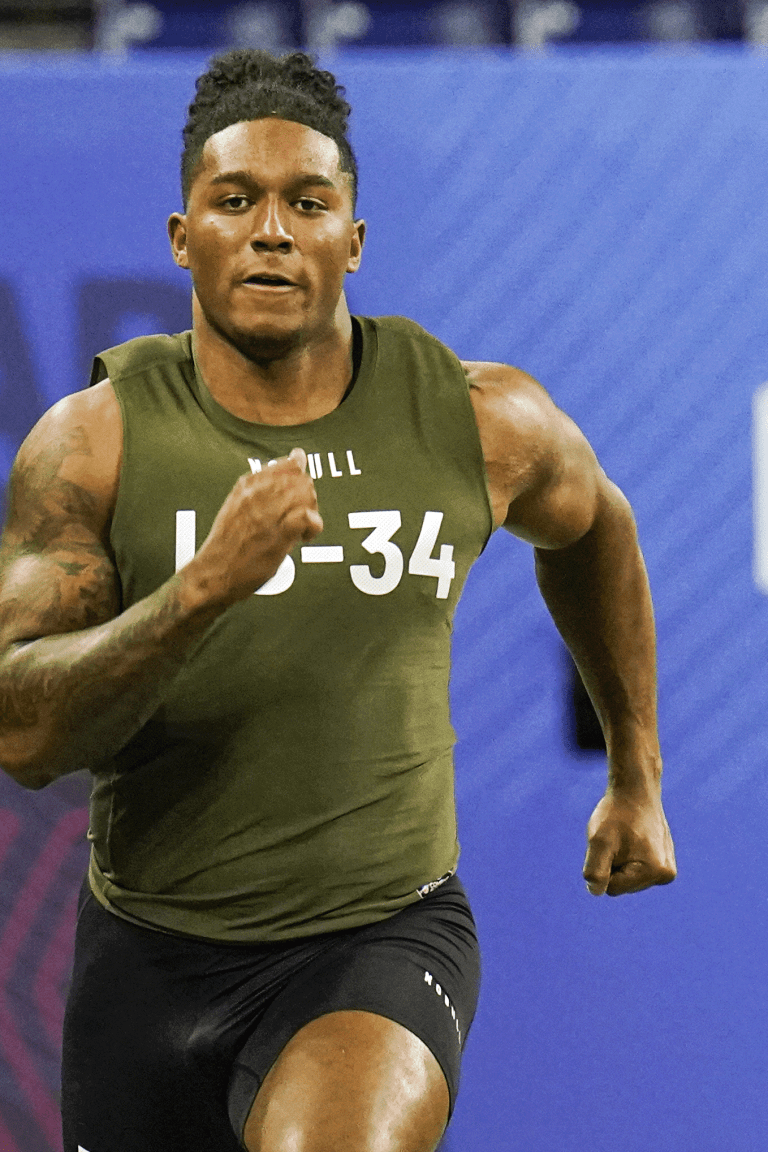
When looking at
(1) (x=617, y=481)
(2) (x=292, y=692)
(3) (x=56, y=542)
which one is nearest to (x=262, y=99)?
(3) (x=56, y=542)

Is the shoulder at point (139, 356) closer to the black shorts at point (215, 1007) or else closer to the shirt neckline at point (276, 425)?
the shirt neckline at point (276, 425)

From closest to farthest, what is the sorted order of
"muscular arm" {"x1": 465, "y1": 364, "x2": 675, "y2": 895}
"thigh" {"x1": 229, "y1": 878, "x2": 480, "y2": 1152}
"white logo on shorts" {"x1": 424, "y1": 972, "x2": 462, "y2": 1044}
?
"thigh" {"x1": 229, "y1": 878, "x2": 480, "y2": 1152}
"white logo on shorts" {"x1": 424, "y1": 972, "x2": 462, "y2": 1044}
"muscular arm" {"x1": 465, "y1": 364, "x2": 675, "y2": 895}

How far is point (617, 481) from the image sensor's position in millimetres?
2482

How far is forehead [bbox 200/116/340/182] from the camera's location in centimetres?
148

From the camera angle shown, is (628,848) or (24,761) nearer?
(24,761)

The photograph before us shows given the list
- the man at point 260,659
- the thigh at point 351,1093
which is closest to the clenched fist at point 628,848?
the man at point 260,659

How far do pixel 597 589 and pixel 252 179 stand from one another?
27.4 inches

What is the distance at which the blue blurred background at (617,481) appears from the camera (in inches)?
95.4

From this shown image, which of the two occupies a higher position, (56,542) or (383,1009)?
(56,542)

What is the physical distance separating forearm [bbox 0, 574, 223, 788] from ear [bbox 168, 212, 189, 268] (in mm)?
466

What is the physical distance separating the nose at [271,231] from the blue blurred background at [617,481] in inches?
39.3

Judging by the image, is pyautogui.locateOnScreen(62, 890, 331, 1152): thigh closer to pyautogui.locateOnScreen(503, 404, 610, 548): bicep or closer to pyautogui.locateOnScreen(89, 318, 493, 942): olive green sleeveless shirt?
pyautogui.locateOnScreen(89, 318, 493, 942): olive green sleeveless shirt

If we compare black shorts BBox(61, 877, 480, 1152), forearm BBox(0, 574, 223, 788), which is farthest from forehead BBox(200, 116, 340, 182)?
black shorts BBox(61, 877, 480, 1152)

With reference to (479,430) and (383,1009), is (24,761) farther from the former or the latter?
(479,430)
